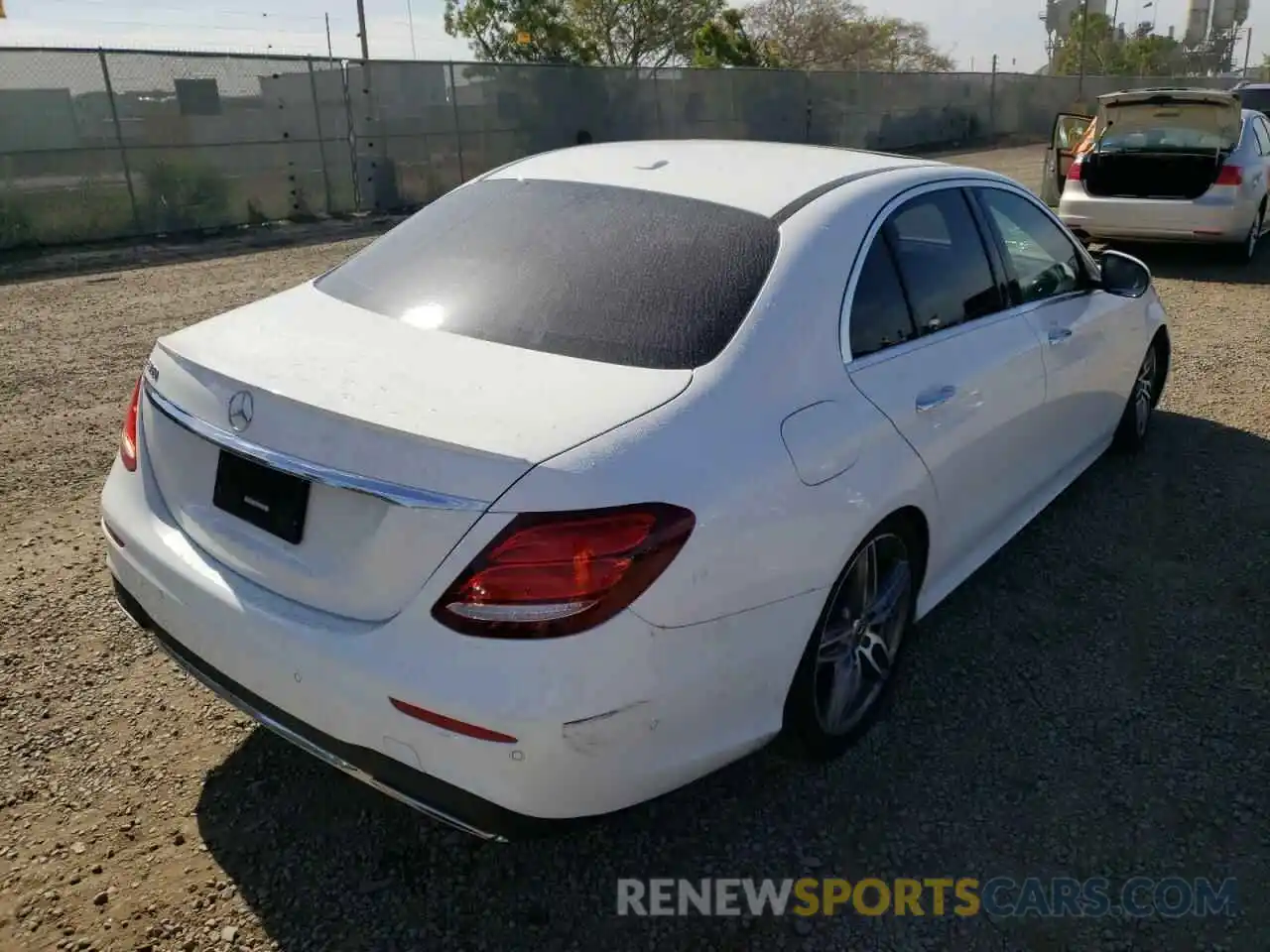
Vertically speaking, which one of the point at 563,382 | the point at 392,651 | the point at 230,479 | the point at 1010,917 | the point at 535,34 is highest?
the point at 535,34

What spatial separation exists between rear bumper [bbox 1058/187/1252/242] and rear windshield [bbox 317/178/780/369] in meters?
8.21

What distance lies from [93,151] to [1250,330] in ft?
44.3

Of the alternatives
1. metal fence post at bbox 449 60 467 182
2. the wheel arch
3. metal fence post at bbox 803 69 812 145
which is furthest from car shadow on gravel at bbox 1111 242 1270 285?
metal fence post at bbox 803 69 812 145

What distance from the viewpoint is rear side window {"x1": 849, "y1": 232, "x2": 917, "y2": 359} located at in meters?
2.77

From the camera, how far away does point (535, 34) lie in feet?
146

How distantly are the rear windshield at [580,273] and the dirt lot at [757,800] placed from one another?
1.25 meters

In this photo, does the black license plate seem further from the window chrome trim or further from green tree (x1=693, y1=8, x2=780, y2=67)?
green tree (x1=693, y1=8, x2=780, y2=67)

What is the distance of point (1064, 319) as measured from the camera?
3.94m

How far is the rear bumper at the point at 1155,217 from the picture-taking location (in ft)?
30.9

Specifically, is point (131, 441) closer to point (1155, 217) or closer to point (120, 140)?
point (1155, 217)

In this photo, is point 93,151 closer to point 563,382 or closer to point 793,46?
point 563,382

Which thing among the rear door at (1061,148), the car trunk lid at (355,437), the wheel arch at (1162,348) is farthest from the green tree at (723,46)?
the car trunk lid at (355,437)

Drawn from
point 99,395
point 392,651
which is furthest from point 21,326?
point 392,651

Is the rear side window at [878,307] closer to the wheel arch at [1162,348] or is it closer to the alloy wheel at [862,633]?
the alloy wheel at [862,633]
